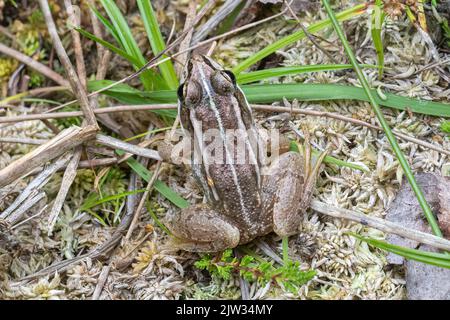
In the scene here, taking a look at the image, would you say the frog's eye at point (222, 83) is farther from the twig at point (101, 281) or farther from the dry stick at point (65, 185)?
the twig at point (101, 281)

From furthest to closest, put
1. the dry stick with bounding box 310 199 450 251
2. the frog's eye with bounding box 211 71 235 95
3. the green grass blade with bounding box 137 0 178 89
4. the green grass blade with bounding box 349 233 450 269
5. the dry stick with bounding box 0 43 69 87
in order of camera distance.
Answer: the dry stick with bounding box 0 43 69 87, the green grass blade with bounding box 137 0 178 89, the frog's eye with bounding box 211 71 235 95, the dry stick with bounding box 310 199 450 251, the green grass blade with bounding box 349 233 450 269

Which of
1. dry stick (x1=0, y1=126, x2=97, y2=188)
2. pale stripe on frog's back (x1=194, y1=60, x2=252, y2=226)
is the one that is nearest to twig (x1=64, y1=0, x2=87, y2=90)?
dry stick (x1=0, y1=126, x2=97, y2=188)

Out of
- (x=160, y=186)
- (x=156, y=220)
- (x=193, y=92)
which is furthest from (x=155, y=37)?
(x=156, y=220)

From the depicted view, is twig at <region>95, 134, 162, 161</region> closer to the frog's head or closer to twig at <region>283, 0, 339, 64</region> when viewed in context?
the frog's head

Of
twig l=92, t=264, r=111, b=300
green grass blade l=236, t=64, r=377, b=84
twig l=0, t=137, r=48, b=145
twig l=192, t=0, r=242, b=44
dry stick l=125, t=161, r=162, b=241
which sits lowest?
twig l=92, t=264, r=111, b=300

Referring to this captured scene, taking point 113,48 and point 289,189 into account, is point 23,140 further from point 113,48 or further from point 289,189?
point 289,189

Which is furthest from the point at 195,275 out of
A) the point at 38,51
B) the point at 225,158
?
the point at 38,51

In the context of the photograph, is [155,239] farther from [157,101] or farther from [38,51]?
[38,51]
